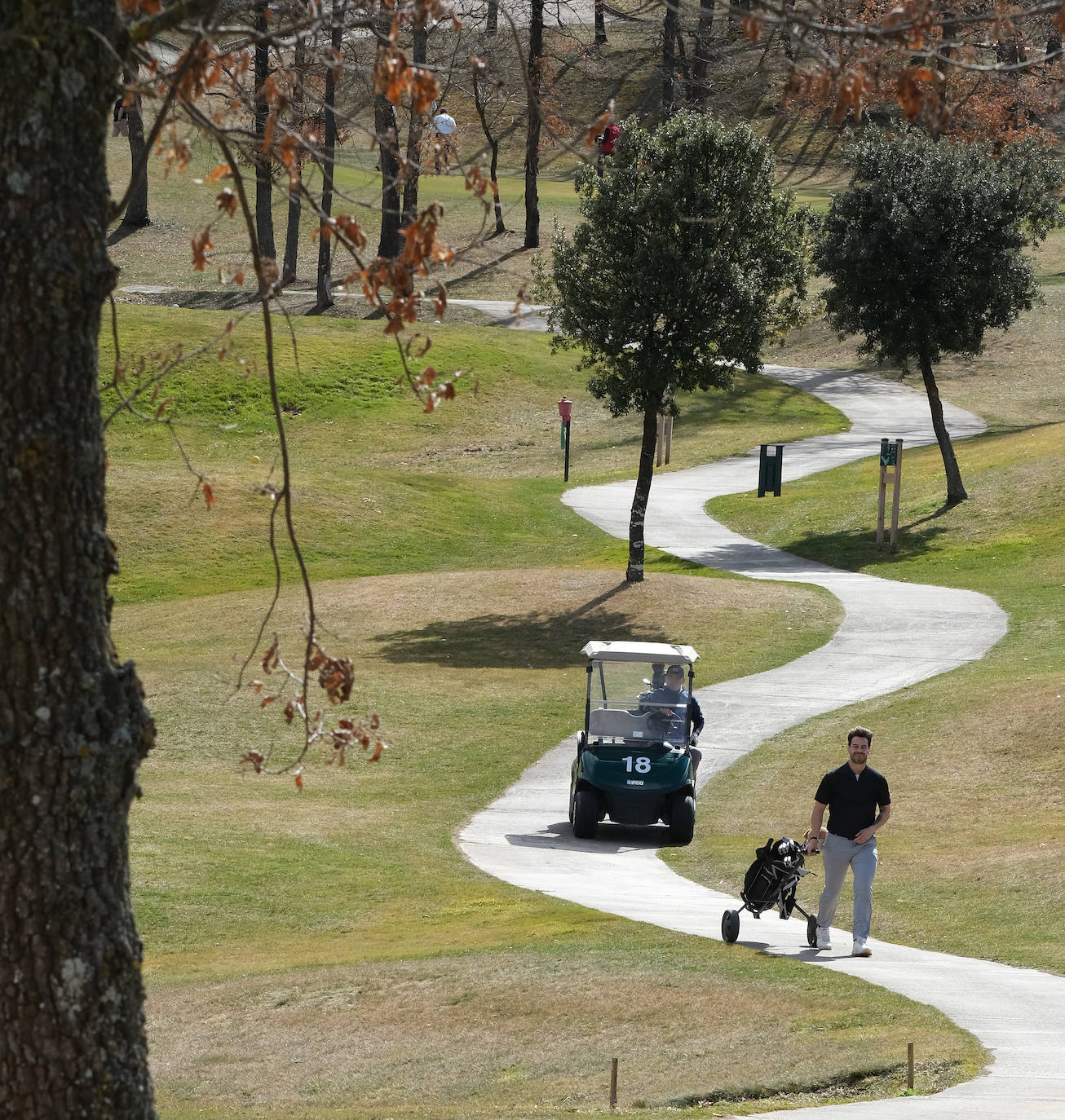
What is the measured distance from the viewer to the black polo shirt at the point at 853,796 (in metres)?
12.4

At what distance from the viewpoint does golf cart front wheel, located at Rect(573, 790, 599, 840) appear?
704 inches

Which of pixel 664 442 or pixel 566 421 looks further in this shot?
pixel 664 442

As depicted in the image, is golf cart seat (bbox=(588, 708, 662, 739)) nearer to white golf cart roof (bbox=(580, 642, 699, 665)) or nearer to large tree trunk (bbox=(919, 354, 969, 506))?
white golf cart roof (bbox=(580, 642, 699, 665))

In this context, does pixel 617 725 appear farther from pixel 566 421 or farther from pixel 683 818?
pixel 566 421

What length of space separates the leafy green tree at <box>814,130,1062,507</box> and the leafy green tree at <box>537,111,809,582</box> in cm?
697

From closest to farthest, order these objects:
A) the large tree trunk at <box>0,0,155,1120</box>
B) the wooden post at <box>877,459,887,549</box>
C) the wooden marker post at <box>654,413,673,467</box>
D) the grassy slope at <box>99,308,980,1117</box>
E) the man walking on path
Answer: the large tree trunk at <box>0,0,155,1120</box>, the grassy slope at <box>99,308,980,1117</box>, the man walking on path, the wooden post at <box>877,459,887,549</box>, the wooden marker post at <box>654,413,673,467</box>

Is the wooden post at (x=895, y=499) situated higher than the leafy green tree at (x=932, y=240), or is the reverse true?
the leafy green tree at (x=932, y=240)

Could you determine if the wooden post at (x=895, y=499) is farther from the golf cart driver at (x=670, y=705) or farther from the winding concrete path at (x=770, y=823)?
the golf cart driver at (x=670, y=705)

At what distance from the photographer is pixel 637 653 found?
60.0 ft

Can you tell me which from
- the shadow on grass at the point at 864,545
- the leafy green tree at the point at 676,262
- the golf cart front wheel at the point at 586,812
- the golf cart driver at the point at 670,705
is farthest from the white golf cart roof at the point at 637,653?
the shadow on grass at the point at 864,545

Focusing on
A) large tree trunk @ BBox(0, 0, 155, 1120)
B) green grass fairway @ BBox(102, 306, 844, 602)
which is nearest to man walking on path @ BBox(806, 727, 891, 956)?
large tree trunk @ BBox(0, 0, 155, 1120)

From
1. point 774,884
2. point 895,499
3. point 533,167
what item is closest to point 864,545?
point 895,499

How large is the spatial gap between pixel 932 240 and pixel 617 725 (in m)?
22.4

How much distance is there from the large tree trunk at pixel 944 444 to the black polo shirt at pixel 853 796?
88.6ft
